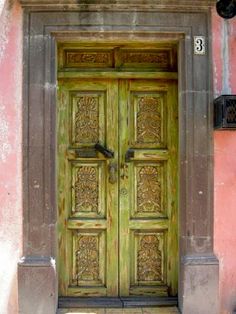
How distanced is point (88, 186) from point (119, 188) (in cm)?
33

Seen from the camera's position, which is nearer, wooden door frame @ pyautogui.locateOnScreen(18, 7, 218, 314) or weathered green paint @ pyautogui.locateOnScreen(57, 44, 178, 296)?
wooden door frame @ pyautogui.locateOnScreen(18, 7, 218, 314)

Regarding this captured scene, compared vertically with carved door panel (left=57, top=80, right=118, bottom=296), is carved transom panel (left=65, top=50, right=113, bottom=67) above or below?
above

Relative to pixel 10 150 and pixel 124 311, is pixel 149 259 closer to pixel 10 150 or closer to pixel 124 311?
pixel 124 311

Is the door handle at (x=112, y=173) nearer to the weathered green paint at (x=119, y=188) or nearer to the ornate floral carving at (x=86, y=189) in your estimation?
the weathered green paint at (x=119, y=188)

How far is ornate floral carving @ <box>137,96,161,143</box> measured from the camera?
5.38 metres

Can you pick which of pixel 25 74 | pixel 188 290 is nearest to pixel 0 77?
pixel 25 74

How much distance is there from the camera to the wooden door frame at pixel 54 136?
499cm

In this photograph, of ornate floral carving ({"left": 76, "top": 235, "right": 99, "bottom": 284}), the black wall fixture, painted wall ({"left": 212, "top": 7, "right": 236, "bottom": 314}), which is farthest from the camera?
ornate floral carving ({"left": 76, "top": 235, "right": 99, "bottom": 284})

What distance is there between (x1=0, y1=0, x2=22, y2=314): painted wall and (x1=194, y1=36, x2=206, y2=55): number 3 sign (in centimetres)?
173

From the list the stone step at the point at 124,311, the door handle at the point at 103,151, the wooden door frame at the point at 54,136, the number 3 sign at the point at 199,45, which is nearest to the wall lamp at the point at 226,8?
the wooden door frame at the point at 54,136

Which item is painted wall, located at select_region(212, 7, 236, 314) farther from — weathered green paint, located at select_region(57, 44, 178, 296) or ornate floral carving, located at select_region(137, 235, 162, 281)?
ornate floral carving, located at select_region(137, 235, 162, 281)

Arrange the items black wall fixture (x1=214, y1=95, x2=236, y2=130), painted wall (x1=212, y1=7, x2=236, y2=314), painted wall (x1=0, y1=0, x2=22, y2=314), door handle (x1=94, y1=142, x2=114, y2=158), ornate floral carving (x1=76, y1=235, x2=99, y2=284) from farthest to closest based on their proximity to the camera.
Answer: ornate floral carving (x1=76, y1=235, x2=99, y2=284), door handle (x1=94, y1=142, x2=114, y2=158), painted wall (x1=212, y1=7, x2=236, y2=314), painted wall (x1=0, y1=0, x2=22, y2=314), black wall fixture (x1=214, y1=95, x2=236, y2=130)

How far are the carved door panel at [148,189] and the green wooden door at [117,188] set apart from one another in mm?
11

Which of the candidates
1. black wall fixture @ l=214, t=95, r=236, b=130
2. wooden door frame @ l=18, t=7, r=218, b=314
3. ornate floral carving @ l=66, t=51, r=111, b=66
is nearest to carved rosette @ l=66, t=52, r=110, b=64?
ornate floral carving @ l=66, t=51, r=111, b=66
